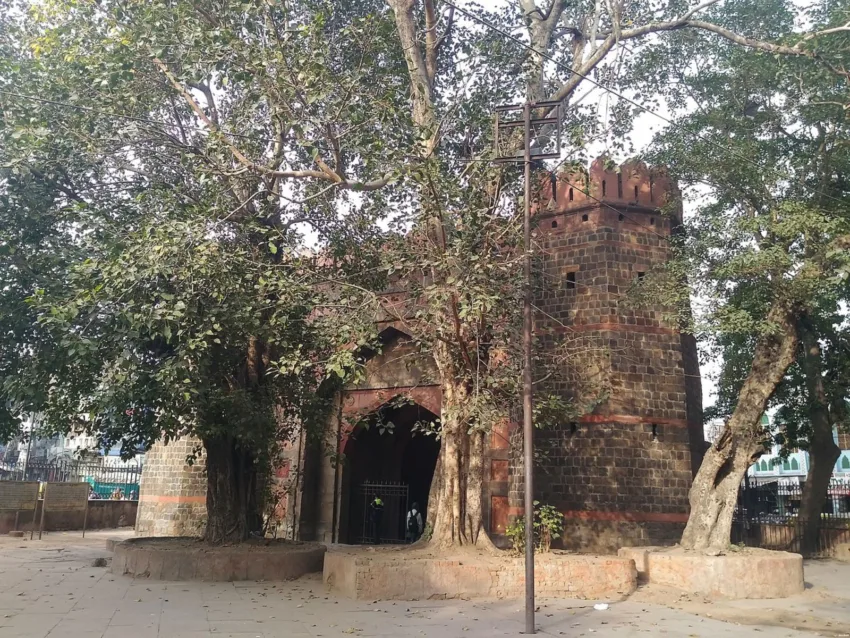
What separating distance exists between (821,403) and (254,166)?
36.7ft

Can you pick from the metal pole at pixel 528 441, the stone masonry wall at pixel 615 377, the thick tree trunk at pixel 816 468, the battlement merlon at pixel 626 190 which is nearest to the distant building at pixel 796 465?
the thick tree trunk at pixel 816 468

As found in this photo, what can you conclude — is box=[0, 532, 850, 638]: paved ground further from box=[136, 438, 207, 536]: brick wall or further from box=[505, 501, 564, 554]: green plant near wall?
box=[136, 438, 207, 536]: brick wall

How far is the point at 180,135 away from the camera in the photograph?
34.2ft

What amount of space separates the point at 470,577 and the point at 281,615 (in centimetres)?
225

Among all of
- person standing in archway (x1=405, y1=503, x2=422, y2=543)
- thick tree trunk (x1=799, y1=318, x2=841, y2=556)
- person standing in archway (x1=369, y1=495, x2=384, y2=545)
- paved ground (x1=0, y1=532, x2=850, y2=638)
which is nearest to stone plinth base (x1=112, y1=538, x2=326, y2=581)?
paved ground (x1=0, y1=532, x2=850, y2=638)

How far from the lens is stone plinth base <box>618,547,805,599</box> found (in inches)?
342

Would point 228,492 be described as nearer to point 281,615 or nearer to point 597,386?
point 281,615

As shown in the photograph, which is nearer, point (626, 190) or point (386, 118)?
point (386, 118)

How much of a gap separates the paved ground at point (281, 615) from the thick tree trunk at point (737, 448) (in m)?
1.44

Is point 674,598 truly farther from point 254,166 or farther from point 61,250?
point 61,250

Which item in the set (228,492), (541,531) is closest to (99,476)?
(228,492)

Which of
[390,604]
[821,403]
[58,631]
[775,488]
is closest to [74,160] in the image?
[58,631]

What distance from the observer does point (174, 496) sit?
15578 millimetres

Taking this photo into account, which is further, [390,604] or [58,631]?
[390,604]
